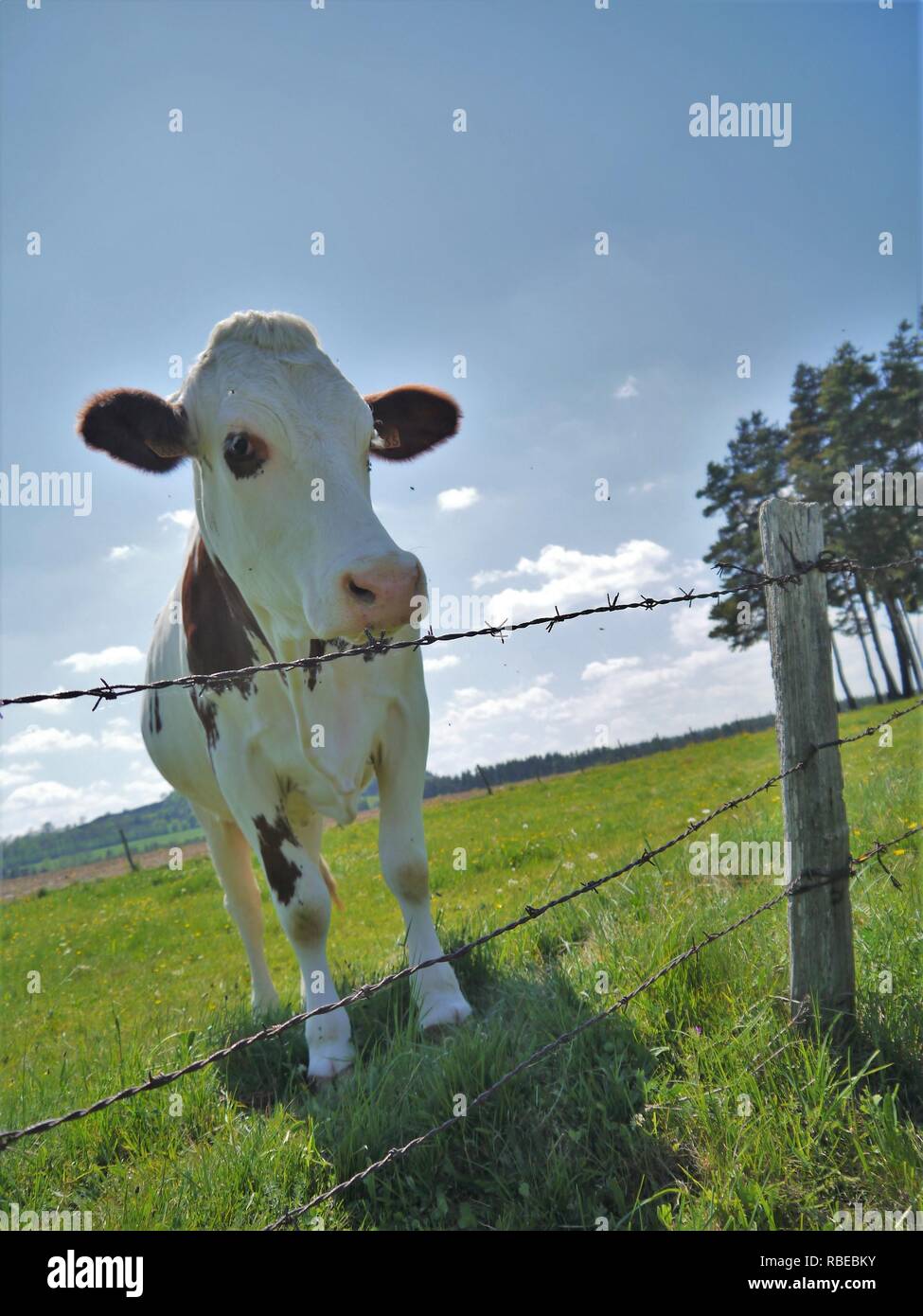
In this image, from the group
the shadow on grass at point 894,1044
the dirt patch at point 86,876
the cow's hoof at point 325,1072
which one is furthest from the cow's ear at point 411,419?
the dirt patch at point 86,876

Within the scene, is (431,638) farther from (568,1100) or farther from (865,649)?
(865,649)

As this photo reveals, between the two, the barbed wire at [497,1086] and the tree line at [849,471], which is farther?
the tree line at [849,471]

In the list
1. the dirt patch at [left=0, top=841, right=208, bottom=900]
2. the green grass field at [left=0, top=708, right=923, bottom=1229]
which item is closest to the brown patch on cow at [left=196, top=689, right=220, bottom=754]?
the green grass field at [left=0, top=708, right=923, bottom=1229]

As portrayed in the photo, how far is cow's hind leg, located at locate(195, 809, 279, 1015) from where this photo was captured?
565 cm

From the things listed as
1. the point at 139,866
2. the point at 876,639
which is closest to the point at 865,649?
the point at 876,639

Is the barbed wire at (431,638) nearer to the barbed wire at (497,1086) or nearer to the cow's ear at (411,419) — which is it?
the barbed wire at (497,1086)

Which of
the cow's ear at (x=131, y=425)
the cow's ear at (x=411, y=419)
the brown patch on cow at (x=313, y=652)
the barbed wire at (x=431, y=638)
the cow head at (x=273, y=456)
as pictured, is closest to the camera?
the barbed wire at (x=431, y=638)

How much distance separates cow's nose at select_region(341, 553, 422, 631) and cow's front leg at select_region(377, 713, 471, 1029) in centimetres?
132

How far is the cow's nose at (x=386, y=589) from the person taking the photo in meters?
3.02

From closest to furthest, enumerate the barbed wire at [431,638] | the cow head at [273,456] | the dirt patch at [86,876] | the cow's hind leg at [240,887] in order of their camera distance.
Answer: the barbed wire at [431,638] → the cow head at [273,456] → the cow's hind leg at [240,887] → the dirt patch at [86,876]

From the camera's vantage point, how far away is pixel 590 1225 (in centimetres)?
225

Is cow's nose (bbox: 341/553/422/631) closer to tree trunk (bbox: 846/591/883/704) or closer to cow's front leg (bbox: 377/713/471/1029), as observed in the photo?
cow's front leg (bbox: 377/713/471/1029)

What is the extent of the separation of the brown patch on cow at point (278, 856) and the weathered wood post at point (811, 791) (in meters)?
2.35
